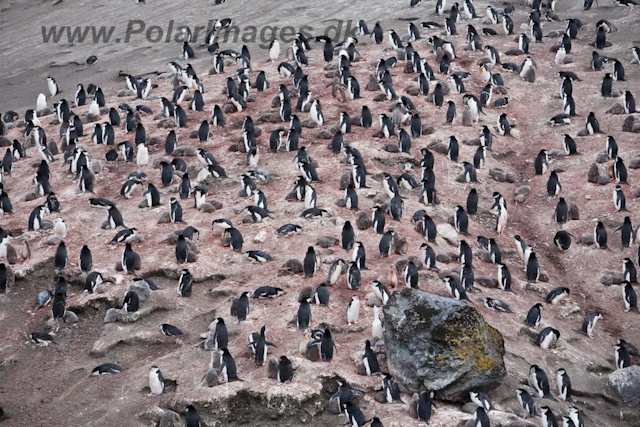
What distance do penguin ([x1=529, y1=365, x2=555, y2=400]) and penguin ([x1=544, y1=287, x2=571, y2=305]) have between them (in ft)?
9.57

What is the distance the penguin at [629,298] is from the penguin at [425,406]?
5566 mm

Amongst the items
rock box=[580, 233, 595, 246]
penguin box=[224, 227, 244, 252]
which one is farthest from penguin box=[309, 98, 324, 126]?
rock box=[580, 233, 595, 246]

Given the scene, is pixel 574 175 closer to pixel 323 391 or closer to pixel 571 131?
pixel 571 131

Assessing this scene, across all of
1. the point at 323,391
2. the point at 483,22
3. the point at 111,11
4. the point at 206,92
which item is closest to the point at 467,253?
the point at 323,391

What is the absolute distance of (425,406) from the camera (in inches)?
474

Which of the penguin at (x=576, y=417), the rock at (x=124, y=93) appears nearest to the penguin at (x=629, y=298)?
the penguin at (x=576, y=417)

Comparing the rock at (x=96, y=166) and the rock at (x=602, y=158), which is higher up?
the rock at (x=96, y=166)

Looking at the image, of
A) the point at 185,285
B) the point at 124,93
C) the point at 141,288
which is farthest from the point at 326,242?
the point at 124,93

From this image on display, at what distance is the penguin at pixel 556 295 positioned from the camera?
16.1m

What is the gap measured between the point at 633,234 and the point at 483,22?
11654mm

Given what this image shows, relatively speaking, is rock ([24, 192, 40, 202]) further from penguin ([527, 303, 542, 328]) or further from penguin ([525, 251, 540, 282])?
penguin ([527, 303, 542, 328])

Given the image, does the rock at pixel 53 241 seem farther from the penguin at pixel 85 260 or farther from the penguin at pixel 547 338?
the penguin at pixel 547 338

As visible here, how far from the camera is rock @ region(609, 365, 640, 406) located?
45.8 feet

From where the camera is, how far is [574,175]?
792 inches
